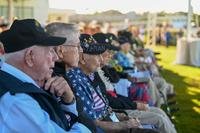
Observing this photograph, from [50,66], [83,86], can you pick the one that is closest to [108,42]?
[83,86]

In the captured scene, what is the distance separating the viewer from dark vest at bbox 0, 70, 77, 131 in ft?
8.76

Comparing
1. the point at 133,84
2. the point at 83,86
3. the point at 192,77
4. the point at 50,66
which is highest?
the point at 50,66

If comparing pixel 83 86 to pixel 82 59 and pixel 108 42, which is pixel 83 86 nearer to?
pixel 82 59

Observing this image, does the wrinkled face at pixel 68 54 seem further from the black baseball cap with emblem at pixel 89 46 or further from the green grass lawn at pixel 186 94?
the green grass lawn at pixel 186 94

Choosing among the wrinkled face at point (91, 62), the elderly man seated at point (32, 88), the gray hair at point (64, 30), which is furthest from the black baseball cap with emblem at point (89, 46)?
the elderly man seated at point (32, 88)

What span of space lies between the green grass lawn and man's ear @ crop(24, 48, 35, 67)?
4.81m

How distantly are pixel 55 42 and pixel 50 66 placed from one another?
152 millimetres

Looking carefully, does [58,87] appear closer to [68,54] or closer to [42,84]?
[42,84]

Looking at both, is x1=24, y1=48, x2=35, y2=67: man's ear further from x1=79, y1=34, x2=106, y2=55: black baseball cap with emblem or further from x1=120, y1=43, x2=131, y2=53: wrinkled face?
x1=120, y1=43, x2=131, y2=53: wrinkled face

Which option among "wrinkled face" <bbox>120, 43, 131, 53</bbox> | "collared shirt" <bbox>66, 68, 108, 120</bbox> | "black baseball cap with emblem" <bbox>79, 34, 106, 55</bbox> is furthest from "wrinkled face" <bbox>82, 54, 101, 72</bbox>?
"wrinkled face" <bbox>120, 43, 131, 53</bbox>

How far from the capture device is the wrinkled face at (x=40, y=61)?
2867 millimetres

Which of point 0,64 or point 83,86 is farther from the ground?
point 0,64

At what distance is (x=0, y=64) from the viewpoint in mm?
2879

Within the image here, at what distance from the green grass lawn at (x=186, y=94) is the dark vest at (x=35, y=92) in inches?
185
